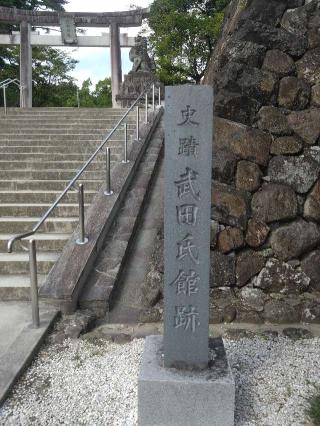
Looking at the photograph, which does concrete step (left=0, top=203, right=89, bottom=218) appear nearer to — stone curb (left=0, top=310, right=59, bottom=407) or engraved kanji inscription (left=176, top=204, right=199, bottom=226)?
stone curb (left=0, top=310, right=59, bottom=407)

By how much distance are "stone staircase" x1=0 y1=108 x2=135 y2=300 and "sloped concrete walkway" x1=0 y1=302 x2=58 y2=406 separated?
316 millimetres

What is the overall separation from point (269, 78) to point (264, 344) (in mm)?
2654

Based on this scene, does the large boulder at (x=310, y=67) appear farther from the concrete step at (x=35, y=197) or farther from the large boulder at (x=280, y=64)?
the concrete step at (x=35, y=197)

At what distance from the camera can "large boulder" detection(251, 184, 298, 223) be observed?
4023 millimetres

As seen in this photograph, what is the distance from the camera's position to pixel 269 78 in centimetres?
420

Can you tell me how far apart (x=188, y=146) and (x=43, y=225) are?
313 centimetres

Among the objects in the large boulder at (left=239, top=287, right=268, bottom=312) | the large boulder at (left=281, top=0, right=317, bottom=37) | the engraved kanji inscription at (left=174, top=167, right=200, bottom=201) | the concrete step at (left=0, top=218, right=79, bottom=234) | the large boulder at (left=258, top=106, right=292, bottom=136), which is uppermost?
the large boulder at (left=281, top=0, right=317, bottom=37)

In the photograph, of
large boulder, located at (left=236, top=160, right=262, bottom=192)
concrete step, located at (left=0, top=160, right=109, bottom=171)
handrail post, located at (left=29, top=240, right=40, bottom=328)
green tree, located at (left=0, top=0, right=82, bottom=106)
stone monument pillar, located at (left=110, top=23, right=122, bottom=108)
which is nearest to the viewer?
handrail post, located at (left=29, top=240, right=40, bottom=328)

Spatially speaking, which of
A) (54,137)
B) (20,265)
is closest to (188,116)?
(20,265)

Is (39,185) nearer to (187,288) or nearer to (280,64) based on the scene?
(280,64)

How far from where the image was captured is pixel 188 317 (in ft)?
8.36

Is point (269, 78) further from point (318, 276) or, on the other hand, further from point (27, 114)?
point (27, 114)

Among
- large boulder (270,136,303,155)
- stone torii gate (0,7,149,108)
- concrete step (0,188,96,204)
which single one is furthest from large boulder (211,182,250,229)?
stone torii gate (0,7,149,108)

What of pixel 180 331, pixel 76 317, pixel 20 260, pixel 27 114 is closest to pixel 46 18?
pixel 27 114
